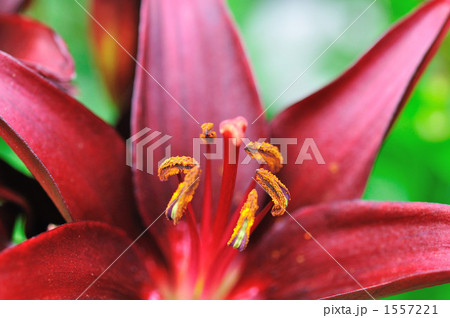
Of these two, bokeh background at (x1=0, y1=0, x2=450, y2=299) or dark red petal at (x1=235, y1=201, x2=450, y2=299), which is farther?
bokeh background at (x1=0, y1=0, x2=450, y2=299)

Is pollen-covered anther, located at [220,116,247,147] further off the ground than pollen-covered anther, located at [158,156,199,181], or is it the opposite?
pollen-covered anther, located at [220,116,247,147]

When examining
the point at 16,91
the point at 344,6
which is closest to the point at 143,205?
the point at 16,91

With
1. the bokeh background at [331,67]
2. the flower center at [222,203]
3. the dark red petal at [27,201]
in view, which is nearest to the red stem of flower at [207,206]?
the flower center at [222,203]

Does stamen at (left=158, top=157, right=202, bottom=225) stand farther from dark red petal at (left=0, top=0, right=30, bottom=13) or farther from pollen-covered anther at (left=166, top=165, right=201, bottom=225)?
dark red petal at (left=0, top=0, right=30, bottom=13)

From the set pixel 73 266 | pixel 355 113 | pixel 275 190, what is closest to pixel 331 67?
pixel 355 113

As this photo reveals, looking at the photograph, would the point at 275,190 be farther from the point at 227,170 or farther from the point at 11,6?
the point at 11,6

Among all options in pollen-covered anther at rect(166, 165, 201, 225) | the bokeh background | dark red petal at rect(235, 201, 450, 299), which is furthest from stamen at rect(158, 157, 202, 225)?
the bokeh background

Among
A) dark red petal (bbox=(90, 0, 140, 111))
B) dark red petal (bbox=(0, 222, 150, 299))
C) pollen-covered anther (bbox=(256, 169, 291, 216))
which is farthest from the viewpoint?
dark red petal (bbox=(90, 0, 140, 111))
